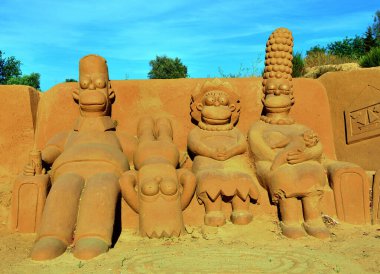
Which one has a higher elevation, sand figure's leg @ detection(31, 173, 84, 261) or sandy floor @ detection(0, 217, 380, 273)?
sand figure's leg @ detection(31, 173, 84, 261)

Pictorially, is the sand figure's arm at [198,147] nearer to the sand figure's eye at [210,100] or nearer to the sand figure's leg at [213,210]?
the sand figure's eye at [210,100]

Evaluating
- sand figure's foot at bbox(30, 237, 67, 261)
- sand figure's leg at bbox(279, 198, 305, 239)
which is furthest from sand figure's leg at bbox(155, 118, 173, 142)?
sand figure's foot at bbox(30, 237, 67, 261)

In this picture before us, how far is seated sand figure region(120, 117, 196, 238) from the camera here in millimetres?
3680

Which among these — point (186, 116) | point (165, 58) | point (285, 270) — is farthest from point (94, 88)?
point (165, 58)

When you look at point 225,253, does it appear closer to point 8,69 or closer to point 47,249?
point 47,249

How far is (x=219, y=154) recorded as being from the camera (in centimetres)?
443

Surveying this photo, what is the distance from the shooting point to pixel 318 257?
126 inches

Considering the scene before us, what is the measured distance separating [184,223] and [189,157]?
1.01 meters

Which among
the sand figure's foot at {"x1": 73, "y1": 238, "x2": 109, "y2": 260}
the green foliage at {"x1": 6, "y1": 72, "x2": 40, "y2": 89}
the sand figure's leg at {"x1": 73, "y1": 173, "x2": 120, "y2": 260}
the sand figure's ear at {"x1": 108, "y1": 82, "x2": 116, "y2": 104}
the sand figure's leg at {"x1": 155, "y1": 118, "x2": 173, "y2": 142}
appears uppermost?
the green foliage at {"x1": 6, "y1": 72, "x2": 40, "y2": 89}

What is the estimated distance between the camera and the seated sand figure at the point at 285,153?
13.0 feet

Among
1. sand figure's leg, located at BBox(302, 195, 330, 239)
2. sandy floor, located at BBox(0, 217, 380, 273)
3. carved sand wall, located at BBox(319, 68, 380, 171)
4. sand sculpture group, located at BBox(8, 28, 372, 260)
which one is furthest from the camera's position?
carved sand wall, located at BBox(319, 68, 380, 171)

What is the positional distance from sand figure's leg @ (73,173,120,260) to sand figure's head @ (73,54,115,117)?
3.69 feet

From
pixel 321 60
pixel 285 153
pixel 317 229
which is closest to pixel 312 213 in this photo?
pixel 317 229

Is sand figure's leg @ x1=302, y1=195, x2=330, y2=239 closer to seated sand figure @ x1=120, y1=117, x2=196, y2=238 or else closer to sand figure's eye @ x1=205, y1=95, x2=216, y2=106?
seated sand figure @ x1=120, y1=117, x2=196, y2=238
